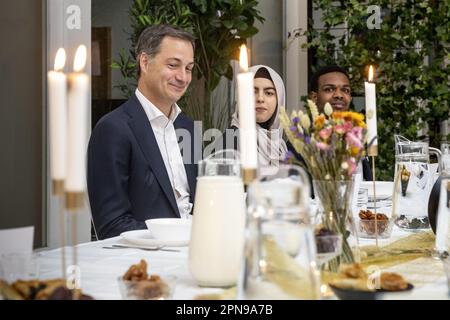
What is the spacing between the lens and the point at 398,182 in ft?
6.41

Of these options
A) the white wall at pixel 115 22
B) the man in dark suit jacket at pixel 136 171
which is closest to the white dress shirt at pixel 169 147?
the man in dark suit jacket at pixel 136 171

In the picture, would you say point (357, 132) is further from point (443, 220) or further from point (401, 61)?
point (401, 61)

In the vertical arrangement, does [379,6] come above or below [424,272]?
above

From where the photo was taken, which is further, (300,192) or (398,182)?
(398,182)

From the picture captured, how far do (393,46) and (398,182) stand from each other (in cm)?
351

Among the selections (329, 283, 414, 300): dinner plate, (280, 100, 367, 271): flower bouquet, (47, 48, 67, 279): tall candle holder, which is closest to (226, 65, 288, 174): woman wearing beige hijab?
(280, 100, 367, 271): flower bouquet

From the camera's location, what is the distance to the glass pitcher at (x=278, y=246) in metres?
0.91

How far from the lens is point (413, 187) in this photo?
1931 millimetres

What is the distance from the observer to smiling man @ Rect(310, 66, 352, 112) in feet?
13.6

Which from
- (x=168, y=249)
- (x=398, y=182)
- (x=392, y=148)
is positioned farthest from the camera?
(x=392, y=148)

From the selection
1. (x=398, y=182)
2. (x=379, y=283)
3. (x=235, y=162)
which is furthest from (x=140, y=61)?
(x=379, y=283)

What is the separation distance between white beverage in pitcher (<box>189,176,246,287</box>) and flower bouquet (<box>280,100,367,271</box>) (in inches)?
9.2

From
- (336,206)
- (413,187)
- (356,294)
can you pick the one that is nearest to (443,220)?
(336,206)
